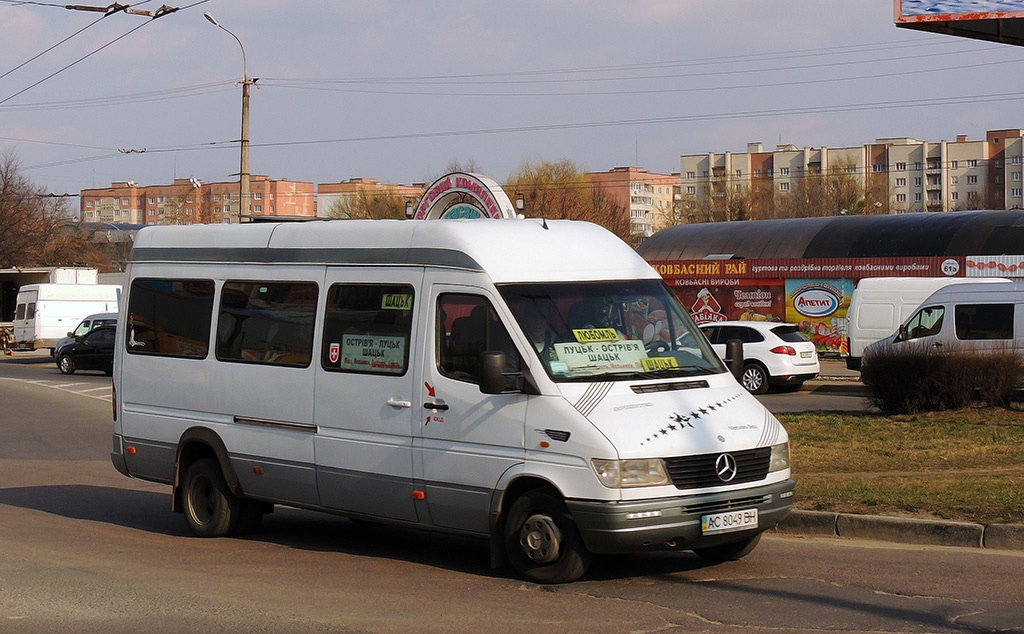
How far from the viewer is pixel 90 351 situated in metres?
35.1

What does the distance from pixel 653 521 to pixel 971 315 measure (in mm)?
17765

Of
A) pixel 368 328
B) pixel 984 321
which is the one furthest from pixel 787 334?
pixel 368 328

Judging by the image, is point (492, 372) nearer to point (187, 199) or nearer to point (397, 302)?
point (397, 302)

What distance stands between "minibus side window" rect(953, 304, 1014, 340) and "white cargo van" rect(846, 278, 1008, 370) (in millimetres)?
5637

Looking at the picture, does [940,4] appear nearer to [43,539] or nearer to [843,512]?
[843,512]

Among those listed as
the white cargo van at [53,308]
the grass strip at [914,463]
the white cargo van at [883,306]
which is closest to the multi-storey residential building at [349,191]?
the white cargo van at [53,308]

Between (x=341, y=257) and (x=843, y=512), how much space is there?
4.52m

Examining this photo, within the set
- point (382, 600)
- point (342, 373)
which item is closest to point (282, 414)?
point (342, 373)

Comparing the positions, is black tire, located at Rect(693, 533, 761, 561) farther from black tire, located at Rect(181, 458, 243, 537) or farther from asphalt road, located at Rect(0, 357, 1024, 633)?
black tire, located at Rect(181, 458, 243, 537)

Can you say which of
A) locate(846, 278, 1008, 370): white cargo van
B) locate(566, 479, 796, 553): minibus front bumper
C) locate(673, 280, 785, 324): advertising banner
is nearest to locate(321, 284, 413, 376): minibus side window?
locate(566, 479, 796, 553): minibus front bumper

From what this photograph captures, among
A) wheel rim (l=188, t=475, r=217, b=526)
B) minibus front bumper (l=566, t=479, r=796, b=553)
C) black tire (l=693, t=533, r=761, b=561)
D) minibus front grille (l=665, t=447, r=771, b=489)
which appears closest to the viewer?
minibus front bumper (l=566, t=479, r=796, b=553)

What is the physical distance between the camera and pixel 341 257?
866cm

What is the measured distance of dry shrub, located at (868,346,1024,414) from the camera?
15969 millimetres

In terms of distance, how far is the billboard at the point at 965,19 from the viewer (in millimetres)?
14953
